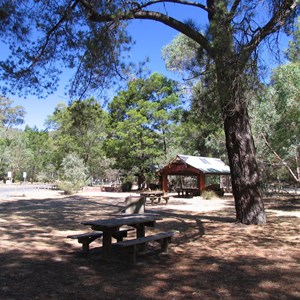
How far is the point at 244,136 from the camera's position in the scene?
9773 millimetres

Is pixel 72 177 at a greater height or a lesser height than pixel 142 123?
lesser

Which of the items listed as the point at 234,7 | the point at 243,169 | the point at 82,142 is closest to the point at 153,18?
the point at 234,7

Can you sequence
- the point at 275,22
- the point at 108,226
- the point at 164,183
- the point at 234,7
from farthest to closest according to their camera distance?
the point at 164,183 → the point at 234,7 → the point at 275,22 → the point at 108,226

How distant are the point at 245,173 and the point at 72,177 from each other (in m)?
26.5

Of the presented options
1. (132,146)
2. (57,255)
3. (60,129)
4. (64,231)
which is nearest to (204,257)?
(57,255)

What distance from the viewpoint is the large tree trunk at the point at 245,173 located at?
9.70 meters

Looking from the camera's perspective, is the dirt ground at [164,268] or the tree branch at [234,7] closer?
the dirt ground at [164,268]

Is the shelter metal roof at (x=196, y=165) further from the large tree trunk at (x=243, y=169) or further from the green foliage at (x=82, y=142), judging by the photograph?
the large tree trunk at (x=243, y=169)

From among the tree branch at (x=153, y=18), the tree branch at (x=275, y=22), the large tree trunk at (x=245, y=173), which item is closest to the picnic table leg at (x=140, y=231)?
the large tree trunk at (x=245, y=173)

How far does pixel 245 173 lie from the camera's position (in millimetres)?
9742

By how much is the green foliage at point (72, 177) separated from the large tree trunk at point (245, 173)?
20.9 metres

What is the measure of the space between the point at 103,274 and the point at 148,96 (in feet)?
103

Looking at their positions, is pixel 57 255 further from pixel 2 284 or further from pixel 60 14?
pixel 60 14

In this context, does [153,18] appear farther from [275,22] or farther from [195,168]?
[195,168]
